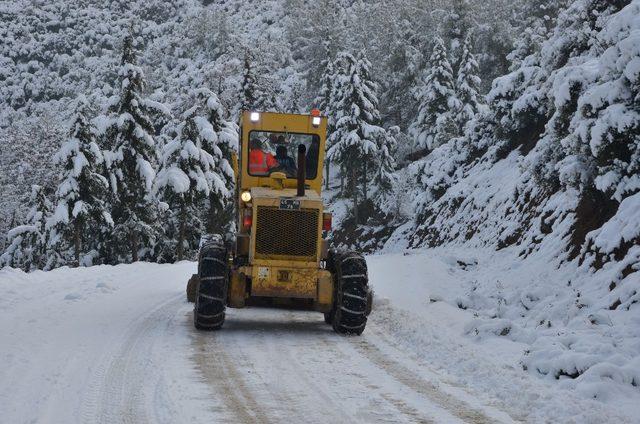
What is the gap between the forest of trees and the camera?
1230 centimetres

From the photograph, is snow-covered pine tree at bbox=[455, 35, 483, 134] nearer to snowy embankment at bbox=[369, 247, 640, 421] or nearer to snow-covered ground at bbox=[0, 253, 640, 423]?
snowy embankment at bbox=[369, 247, 640, 421]

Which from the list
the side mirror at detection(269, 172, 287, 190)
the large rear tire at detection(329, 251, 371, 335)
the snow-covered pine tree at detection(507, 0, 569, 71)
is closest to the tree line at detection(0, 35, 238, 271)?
the snow-covered pine tree at detection(507, 0, 569, 71)

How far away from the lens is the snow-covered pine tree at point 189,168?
103ft

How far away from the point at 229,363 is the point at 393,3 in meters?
77.9

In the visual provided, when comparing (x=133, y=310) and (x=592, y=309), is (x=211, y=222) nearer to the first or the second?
(x=133, y=310)

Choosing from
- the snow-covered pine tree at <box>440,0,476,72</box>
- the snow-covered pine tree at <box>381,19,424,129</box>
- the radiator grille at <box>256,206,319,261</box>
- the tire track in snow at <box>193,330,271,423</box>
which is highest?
A: the snow-covered pine tree at <box>440,0,476,72</box>

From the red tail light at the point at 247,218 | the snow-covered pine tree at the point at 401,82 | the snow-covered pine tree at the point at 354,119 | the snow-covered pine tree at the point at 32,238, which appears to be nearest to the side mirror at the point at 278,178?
the red tail light at the point at 247,218

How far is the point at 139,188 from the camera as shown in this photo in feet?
115

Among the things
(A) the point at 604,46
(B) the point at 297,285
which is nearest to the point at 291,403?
(B) the point at 297,285

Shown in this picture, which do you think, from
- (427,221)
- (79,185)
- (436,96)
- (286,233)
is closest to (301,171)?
(286,233)

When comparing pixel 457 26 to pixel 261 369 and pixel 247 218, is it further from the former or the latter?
pixel 261 369

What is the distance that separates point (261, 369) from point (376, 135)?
42799 millimetres

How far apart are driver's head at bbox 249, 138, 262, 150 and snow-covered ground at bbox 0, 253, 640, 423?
2.78 metres

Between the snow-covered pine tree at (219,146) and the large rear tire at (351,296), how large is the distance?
75.3 ft
